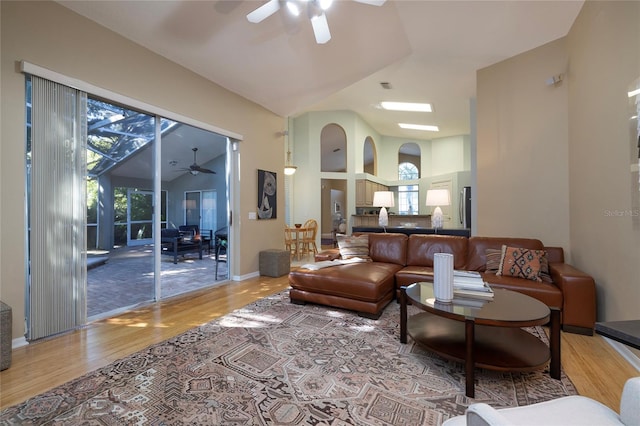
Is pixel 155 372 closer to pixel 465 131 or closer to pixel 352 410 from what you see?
pixel 352 410

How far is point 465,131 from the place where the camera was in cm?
919

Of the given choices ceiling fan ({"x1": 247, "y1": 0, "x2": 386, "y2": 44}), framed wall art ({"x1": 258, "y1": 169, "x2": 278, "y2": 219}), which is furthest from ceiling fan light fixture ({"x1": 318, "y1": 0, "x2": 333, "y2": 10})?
framed wall art ({"x1": 258, "y1": 169, "x2": 278, "y2": 219})

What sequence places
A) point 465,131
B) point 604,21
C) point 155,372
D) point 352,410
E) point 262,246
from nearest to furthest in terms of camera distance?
1. point 352,410
2. point 155,372
3. point 604,21
4. point 262,246
5. point 465,131

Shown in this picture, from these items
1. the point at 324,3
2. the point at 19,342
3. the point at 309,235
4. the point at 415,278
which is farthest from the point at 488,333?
the point at 309,235

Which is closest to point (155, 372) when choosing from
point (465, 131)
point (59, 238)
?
point (59, 238)

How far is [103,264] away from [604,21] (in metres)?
6.48

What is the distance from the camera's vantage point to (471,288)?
231 cm

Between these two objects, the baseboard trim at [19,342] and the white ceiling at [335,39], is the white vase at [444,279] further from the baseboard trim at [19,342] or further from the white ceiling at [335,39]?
the baseboard trim at [19,342]

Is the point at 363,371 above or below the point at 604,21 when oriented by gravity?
below

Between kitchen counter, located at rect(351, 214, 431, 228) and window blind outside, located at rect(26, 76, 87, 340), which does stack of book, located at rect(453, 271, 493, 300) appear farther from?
kitchen counter, located at rect(351, 214, 431, 228)

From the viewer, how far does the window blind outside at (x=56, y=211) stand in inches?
96.3

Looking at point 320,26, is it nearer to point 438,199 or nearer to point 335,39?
point 335,39

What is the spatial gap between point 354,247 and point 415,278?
40.0 inches

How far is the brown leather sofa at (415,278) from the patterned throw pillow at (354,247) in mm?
105
